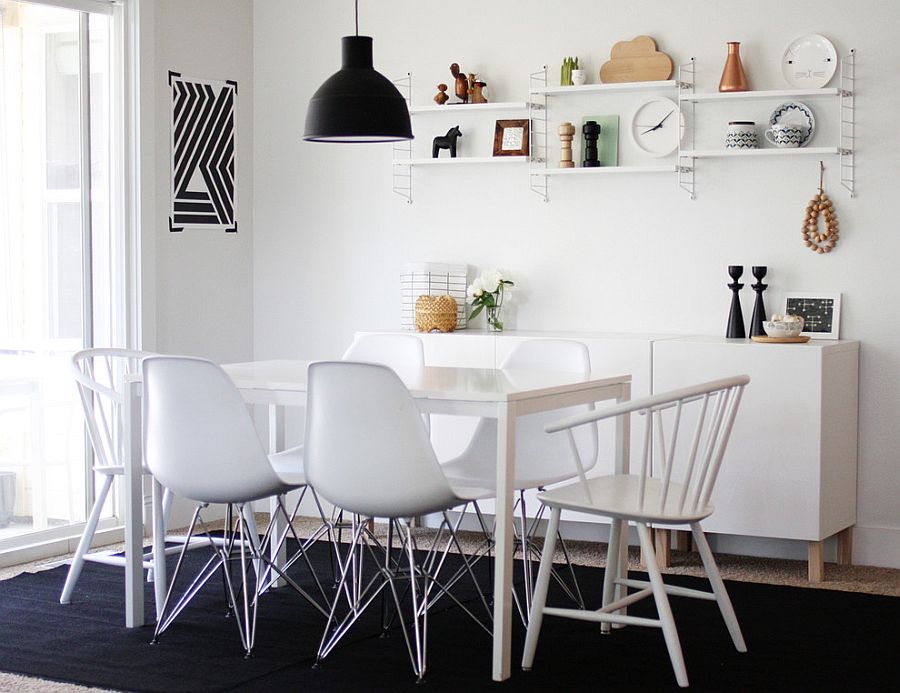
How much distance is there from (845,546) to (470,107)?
232cm

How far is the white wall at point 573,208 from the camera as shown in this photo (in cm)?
477

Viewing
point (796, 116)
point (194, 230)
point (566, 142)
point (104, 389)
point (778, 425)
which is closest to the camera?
point (104, 389)

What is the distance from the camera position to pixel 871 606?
413 cm

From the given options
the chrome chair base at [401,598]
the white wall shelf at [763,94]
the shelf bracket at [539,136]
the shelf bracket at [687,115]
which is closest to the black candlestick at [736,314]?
the shelf bracket at [687,115]

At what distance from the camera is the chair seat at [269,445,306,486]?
3633 mm

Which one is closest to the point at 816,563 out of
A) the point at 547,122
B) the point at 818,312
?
the point at 818,312

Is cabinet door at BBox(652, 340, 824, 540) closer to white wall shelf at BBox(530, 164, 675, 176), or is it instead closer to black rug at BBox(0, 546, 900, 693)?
black rug at BBox(0, 546, 900, 693)

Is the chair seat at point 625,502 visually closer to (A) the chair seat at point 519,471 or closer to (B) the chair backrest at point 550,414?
(A) the chair seat at point 519,471

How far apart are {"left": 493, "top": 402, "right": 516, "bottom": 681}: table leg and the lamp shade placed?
1.08 meters

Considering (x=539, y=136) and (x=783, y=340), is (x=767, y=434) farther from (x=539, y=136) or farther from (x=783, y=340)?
(x=539, y=136)

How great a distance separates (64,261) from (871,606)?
3288mm

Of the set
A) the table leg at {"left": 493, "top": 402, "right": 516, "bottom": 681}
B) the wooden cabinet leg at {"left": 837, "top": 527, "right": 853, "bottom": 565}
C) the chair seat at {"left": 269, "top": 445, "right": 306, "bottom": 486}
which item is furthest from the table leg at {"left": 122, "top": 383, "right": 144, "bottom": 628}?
the wooden cabinet leg at {"left": 837, "top": 527, "right": 853, "bottom": 565}

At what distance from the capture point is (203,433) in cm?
355

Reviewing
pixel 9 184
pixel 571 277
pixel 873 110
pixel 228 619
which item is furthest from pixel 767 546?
pixel 9 184
